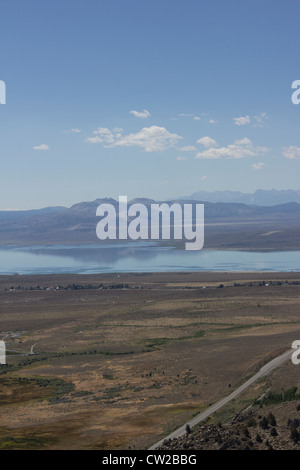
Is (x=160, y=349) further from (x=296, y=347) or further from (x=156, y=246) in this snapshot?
(x=156, y=246)

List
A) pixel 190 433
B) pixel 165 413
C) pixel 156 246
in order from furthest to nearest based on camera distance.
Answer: pixel 156 246
pixel 165 413
pixel 190 433

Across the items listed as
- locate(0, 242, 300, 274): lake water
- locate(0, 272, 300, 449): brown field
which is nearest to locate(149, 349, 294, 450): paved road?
locate(0, 272, 300, 449): brown field

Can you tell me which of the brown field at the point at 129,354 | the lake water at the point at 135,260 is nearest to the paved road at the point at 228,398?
the brown field at the point at 129,354

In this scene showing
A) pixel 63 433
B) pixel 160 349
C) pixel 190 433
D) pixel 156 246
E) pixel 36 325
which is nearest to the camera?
pixel 190 433

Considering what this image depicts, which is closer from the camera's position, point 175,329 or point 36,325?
point 175,329

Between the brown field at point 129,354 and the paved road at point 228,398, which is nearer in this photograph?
the paved road at point 228,398

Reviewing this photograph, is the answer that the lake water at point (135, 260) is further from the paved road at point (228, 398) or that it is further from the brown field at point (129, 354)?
the paved road at point (228, 398)

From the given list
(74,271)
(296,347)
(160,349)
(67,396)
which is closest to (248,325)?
(160,349)
